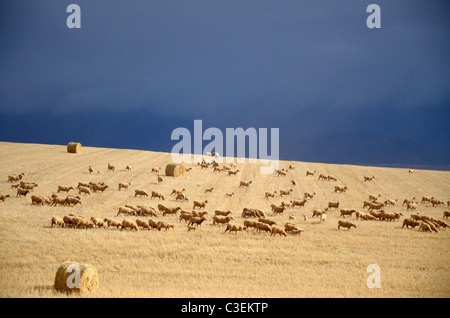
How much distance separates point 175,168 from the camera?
43438mm

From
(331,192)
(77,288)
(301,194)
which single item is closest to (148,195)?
(301,194)

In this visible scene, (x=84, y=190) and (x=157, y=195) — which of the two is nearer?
(x=84, y=190)

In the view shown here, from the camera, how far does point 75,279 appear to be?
13.0 m

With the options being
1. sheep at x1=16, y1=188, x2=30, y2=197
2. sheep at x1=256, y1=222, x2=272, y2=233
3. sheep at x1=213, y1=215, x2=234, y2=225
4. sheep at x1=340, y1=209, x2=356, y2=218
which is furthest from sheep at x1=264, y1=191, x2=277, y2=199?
sheep at x1=16, y1=188, x2=30, y2=197

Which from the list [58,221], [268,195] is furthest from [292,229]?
[268,195]

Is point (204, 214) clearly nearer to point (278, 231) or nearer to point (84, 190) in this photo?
point (278, 231)

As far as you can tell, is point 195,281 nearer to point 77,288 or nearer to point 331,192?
point 77,288

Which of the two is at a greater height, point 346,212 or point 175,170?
point 175,170

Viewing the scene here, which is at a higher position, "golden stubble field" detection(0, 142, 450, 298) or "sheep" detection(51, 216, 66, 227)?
"sheep" detection(51, 216, 66, 227)

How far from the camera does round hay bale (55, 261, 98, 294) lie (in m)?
13.0

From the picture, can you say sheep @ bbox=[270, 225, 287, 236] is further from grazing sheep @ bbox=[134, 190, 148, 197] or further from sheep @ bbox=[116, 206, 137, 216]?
grazing sheep @ bbox=[134, 190, 148, 197]

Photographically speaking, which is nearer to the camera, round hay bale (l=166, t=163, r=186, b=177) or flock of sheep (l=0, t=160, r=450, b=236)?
flock of sheep (l=0, t=160, r=450, b=236)
